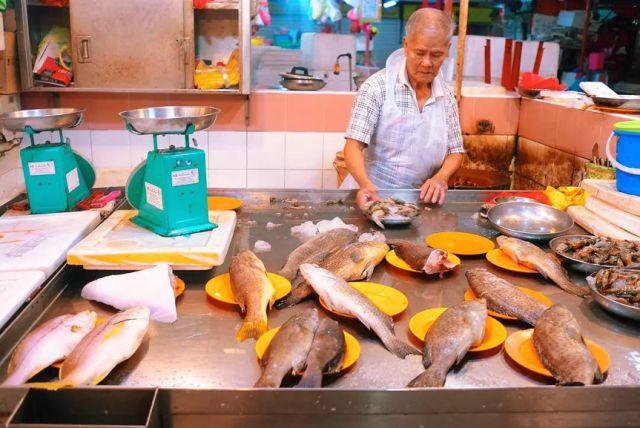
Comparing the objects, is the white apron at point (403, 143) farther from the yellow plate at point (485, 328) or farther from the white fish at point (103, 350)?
the white fish at point (103, 350)

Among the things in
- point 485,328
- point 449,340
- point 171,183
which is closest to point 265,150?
point 171,183

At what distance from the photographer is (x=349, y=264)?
2.25 metres

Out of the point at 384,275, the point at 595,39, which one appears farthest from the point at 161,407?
the point at 595,39

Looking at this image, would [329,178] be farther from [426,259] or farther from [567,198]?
[426,259]

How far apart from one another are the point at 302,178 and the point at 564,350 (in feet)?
13.2

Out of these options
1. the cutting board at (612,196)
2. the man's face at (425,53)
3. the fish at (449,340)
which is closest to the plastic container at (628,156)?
the cutting board at (612,196)

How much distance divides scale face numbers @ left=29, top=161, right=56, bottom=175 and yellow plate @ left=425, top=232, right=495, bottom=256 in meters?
1.82

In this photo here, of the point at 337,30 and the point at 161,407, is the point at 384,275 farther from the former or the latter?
the point at 337,30

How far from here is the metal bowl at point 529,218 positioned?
2.89 m

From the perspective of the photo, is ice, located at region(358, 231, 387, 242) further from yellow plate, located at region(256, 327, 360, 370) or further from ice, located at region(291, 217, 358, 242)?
yellow plate, located at region(256, 327, 360, 370)

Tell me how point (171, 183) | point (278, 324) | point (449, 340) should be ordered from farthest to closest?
point (171, 183)
point (278, 324)
point (449, 340)

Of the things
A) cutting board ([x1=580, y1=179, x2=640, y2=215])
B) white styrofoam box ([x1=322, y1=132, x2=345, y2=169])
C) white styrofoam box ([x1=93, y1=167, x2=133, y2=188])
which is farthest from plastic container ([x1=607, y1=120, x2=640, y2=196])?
white styrofoam box ([x1=93, y1=167, x2=133, y2=188])

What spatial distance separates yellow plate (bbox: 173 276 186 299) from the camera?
6.85ft

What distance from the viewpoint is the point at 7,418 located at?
142 centimetres
